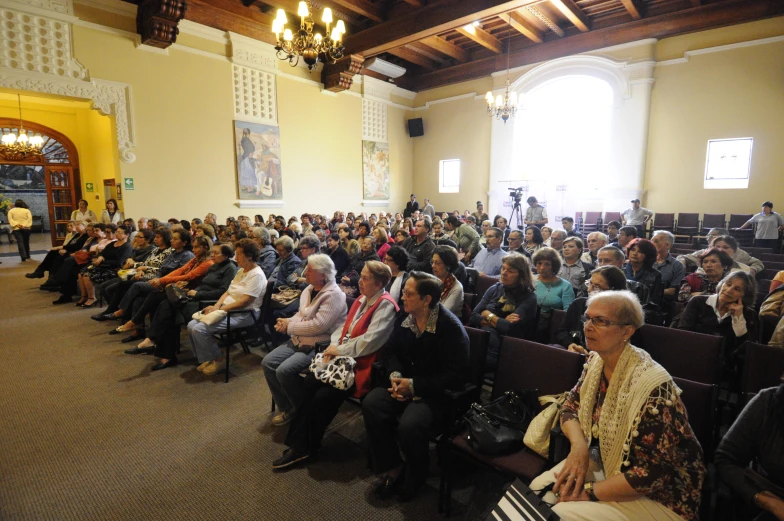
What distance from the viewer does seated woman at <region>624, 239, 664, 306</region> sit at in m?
3.33

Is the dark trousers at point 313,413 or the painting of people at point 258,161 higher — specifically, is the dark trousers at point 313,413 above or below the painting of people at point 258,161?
below

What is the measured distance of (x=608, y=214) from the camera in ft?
32.4

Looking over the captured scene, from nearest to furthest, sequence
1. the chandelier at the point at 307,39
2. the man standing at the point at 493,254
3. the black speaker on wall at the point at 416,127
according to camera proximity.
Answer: the man standing at the point at 493,254 → the chandelier at the point at 307,39 → the black speaker on wall at the point at 416,127

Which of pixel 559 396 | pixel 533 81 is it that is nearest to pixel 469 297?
pixel 559 396

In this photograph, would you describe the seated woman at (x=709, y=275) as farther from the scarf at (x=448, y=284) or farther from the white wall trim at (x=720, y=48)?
the white wall trim at (x=720, y=48)

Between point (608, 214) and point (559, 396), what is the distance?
941 cm

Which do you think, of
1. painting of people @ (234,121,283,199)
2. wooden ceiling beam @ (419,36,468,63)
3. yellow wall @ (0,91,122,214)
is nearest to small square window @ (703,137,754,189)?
wooden ceiling beam @ (419,36,468,63)

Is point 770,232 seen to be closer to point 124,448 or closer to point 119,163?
point 124,448

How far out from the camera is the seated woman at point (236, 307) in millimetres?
3553

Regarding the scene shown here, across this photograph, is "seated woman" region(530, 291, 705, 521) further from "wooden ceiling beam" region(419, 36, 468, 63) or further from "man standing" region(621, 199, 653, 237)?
"wooden ceiling beam" region(419, 36, 468, 63)

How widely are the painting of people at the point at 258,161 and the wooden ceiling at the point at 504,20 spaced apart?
2.18 metres

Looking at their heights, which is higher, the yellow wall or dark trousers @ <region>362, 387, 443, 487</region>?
the yellow wall

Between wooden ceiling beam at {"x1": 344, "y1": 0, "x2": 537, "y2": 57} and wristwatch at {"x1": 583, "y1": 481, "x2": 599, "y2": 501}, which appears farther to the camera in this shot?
wooden ceiling beam at {"x1": 344, "y1": 0, "x2": 537, "y2": 57}

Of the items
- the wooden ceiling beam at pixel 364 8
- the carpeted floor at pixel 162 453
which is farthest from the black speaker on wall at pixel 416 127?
the carpeted floor at pixel 162 453
